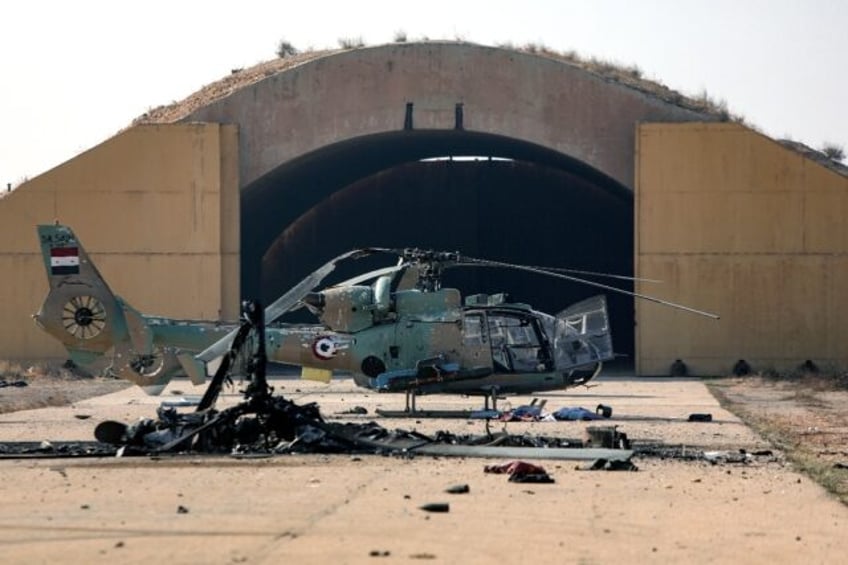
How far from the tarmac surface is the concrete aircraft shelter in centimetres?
1969

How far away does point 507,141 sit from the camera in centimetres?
4284

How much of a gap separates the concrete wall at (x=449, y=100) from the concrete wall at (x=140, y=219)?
148cm

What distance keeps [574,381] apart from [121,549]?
50.5 feet

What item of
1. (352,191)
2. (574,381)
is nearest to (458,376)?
(574,381)

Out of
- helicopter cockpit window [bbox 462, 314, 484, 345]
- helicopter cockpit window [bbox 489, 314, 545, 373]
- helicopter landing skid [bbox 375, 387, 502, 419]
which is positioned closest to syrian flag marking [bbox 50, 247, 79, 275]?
helicopter landing skid [bbox 375, 387, 502, 419]

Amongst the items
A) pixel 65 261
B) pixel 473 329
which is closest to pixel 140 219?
pixel 65 261

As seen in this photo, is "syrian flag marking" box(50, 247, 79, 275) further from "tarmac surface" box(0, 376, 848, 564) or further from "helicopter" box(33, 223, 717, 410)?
"tarmac surface" box(0, 376, 848, 564)

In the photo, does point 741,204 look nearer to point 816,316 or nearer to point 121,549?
point 816,316

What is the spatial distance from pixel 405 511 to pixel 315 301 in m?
12.0

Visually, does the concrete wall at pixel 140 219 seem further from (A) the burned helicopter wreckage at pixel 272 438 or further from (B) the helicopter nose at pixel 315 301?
(A) the burned helicopter wreckage at pixel 272 438

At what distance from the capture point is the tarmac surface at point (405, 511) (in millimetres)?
12008

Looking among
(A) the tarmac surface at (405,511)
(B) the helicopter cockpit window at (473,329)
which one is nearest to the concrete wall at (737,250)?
(B) the helicopter cockpit window at (473,329)

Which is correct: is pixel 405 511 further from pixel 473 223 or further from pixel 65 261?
pixel 473 223

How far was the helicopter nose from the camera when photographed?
25766 mm
